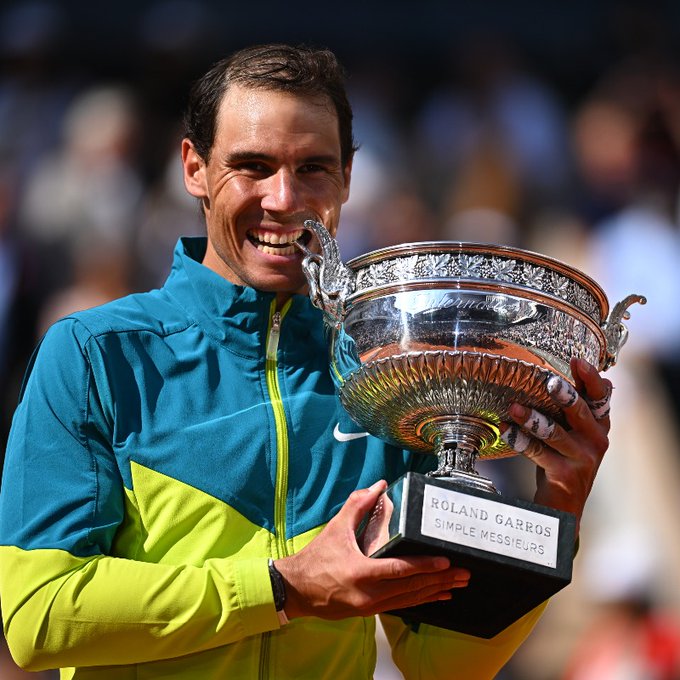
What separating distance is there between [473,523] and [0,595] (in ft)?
2.56

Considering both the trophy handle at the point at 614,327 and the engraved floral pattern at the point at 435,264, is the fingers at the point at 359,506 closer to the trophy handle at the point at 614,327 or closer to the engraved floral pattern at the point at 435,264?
the engraved floral pattern at the point at 435,264

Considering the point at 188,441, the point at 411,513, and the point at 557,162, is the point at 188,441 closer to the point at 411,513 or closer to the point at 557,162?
the point at 411,513

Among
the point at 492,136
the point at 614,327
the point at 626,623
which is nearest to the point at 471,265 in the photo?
the point at 614,327

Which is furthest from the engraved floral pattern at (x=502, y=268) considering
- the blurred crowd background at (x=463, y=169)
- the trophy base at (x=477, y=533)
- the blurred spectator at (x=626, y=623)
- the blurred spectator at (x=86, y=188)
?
the blurred spectator at (x=86, y=188)

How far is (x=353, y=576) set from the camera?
205 centimetres

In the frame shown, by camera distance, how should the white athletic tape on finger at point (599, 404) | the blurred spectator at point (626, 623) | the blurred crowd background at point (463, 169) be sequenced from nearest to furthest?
1. the white athletic tape on finger at point (599, 404)
2. the blurred spectator at point (626, 623)
3. the blurred crowd background at point (463, 169)

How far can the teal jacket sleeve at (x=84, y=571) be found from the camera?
6.99 ft

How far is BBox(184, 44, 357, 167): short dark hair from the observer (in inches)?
101

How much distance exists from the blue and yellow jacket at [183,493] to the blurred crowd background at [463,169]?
9.39ft

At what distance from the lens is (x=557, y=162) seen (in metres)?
7.27

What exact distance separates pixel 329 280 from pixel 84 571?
635 millimetres

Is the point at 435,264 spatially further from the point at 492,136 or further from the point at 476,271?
the point at 492,136

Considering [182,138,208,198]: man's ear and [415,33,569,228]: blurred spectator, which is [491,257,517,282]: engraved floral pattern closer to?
[182,138,208,198]: man's ear

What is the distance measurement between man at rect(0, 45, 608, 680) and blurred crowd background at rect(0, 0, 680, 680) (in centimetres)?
287
